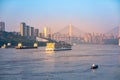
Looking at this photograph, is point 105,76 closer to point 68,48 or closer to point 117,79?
point 117,79

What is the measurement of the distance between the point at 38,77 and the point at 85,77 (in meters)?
1.66

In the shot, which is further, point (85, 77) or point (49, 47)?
point (49, 47)

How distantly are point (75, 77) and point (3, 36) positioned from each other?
152 ft

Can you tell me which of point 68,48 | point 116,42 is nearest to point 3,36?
point 68,48

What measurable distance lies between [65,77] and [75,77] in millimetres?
353

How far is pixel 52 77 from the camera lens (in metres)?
11.1

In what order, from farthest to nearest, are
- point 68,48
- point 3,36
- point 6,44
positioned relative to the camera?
point 3,36, point 6,44, point 68,48

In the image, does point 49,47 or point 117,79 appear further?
point 49,47

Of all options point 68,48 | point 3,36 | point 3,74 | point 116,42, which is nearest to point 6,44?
point 3,36

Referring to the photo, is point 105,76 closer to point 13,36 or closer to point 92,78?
point 92,78

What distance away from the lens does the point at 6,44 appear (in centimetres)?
5091

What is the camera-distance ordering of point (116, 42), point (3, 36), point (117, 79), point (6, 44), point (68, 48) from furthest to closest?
point (116, 42)
point (3, 36)
point (6, 44)
point (68, 48)
point (117, 79)

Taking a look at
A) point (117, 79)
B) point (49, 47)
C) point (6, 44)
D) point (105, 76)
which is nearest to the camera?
point (117, 79)

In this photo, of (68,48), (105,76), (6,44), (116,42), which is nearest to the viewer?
(105,76)
